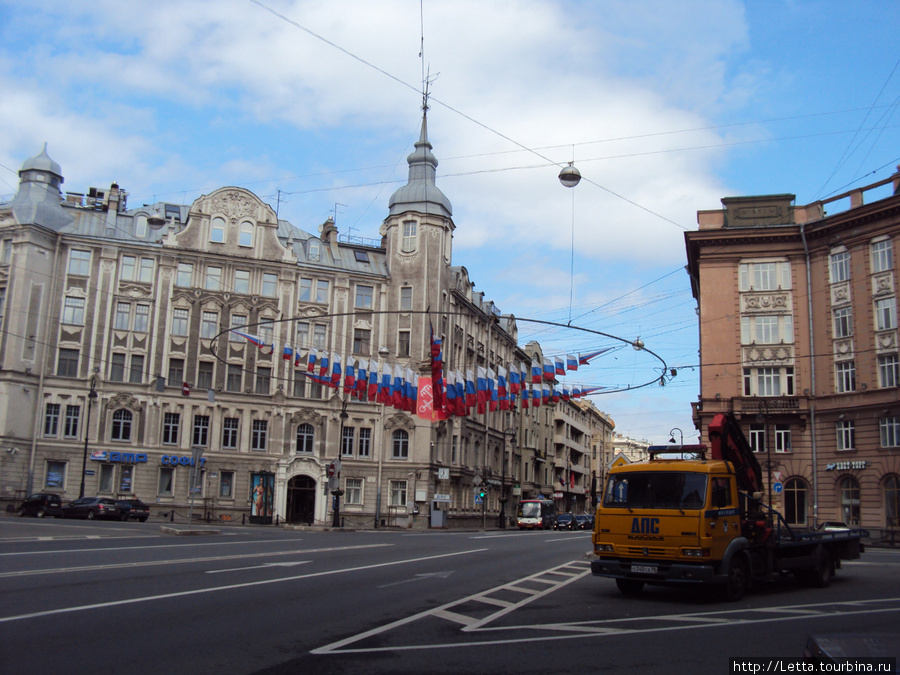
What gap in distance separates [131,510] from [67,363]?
485 inches

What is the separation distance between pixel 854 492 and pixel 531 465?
42.8 m

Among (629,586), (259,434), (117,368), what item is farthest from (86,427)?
(629,586)

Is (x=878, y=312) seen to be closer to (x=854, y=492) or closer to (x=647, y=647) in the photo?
(x=854, y=492)

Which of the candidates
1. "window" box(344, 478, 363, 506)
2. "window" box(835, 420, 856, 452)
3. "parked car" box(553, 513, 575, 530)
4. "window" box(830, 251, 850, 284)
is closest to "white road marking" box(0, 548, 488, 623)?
"window" box(344, 478, 363, 506)

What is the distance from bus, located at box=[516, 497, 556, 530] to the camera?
60.2 metres

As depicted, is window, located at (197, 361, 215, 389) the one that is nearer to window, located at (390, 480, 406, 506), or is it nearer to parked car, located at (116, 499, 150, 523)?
parked car, located at (116, 499, 150, 523)

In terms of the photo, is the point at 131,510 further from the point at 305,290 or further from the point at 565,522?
the point at 565,522

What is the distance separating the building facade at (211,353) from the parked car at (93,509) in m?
5.83

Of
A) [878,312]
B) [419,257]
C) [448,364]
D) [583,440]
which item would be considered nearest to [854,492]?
[878,312]

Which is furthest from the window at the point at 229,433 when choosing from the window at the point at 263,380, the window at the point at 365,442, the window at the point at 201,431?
the window at the point at 365,442

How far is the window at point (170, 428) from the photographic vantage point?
162 feet

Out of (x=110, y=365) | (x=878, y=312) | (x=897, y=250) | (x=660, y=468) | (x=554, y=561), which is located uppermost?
(x=897, y=250)

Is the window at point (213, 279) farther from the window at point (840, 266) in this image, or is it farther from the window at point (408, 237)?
the window at point (840, 266)

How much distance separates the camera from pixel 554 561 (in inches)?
859
